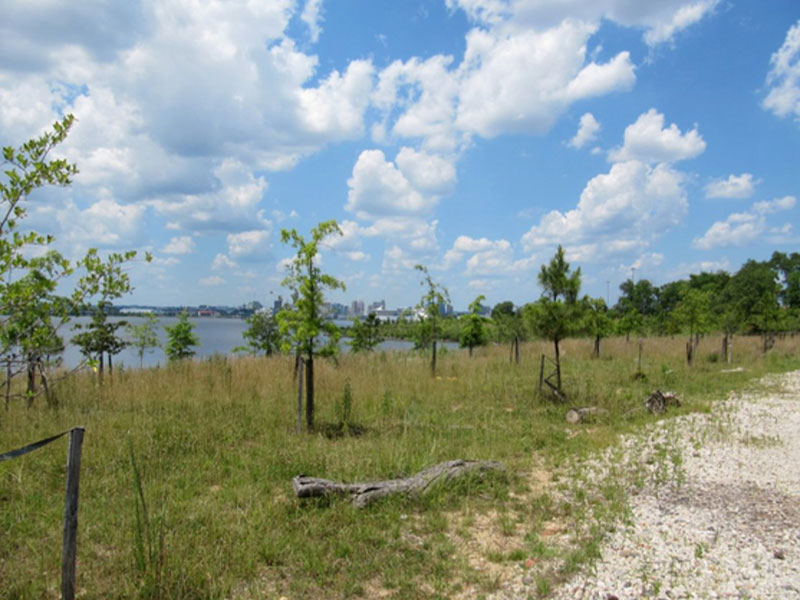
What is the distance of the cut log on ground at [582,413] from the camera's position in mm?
10141

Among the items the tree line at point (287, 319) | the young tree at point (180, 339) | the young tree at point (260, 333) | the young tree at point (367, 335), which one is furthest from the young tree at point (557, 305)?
the young tree at point (180, 339)

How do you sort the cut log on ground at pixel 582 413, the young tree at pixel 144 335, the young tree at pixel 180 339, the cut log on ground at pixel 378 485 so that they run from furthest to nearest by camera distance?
the young tree at pixel 180 339 → the young tree at pixel 144 335 → the cut log on ground at pixel 582 413 → the cut log on ground at pixel 378 485

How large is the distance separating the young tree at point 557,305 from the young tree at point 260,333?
11.4 metres

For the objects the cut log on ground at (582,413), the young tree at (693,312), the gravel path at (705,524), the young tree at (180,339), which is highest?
the young tree at (693,312)

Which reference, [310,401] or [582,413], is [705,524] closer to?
[582,413]

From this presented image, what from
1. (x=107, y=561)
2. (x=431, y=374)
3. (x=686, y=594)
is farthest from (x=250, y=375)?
(x=686, y=594)

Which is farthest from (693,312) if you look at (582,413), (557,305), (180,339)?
(180,339)

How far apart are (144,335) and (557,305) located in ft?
48.0

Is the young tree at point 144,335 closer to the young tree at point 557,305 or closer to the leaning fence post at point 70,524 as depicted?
the young tree at point 557,305

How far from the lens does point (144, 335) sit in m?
18.7

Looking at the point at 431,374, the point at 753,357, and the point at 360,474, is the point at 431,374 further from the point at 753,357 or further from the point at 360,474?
the point at 753,357

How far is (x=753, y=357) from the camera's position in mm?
22406

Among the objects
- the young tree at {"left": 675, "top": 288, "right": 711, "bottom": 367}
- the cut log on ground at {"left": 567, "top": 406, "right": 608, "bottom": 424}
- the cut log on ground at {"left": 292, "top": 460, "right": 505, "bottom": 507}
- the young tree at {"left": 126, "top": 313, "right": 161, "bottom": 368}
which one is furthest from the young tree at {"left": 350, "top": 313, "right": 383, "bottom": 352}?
the cut log on ground at {"left": 292, "top": 460, "right": 505, "bottom": 507}

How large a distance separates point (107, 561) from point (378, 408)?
693 centimetres
